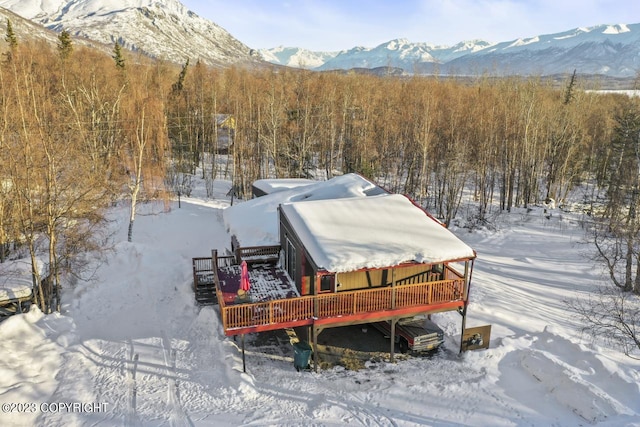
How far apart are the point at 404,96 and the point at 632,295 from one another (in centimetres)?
3353

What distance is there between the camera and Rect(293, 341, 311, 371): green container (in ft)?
45.2

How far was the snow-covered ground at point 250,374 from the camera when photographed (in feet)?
37.2

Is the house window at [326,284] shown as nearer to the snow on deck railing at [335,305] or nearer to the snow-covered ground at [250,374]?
the snow on deck railing at [335,305]

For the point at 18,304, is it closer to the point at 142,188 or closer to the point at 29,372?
the point at 29,372

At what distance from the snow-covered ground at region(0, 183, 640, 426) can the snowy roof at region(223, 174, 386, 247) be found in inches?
155

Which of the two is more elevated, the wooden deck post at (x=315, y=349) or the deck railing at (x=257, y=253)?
the deck railing at (x=257, y=253)

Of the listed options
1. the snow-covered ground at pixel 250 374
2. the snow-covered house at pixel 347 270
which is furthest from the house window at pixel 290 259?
the snow-covered ground at pixel 250 374

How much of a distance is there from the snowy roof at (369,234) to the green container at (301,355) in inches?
117

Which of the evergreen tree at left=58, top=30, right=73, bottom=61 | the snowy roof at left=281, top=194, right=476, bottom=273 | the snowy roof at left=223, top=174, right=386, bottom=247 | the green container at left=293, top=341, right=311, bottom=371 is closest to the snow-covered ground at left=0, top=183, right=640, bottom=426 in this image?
the green container at left=293, top=341, right=311, bottom=371

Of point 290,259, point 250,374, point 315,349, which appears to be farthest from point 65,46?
point 315,349

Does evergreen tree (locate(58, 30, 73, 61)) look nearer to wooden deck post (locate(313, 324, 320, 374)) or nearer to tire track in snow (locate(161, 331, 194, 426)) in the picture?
tire track in snow (locate(161, 331, 194, 426))

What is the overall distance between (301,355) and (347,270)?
10.8 ft

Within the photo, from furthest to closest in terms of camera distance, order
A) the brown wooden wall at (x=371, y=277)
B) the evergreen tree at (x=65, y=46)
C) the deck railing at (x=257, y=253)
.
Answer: the evergreen tree at (x=65, y=46)
the deck railing at (x=257, y=253)
the brown wooden wall at (x=371, y=277)

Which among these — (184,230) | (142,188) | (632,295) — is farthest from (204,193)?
(632,295)
